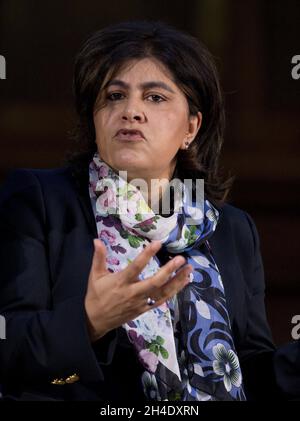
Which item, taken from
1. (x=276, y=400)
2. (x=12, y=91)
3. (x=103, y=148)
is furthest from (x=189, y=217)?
(x=12, y=91)

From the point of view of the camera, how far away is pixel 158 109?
7.71ft

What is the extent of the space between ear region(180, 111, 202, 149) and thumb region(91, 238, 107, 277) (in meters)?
0.64

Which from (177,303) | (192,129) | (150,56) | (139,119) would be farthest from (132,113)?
(177,303)

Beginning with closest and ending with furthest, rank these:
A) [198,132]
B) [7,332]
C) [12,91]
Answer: [7,332]
[198,132]
[12,91]

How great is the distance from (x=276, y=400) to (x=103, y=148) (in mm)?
680

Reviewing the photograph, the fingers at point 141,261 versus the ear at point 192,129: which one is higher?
the ear at point 192,129

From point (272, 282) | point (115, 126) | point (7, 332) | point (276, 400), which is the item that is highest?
point (115, 126)

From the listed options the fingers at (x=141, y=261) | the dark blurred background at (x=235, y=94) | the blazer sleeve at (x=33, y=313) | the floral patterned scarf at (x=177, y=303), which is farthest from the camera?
the dark blurred background at (x=235, y=94)

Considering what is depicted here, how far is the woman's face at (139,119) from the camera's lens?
7.57 ft

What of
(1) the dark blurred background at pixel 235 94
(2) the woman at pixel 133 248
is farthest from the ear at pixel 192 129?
(1) the dark blurred background at pixel 235 94

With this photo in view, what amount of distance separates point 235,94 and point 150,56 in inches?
97.5

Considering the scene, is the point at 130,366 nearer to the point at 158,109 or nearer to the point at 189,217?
the point at 189,217

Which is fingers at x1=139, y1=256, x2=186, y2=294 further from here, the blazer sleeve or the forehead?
the forehead

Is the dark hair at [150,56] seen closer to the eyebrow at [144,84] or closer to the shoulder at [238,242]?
the eyebrow at [144,84]
